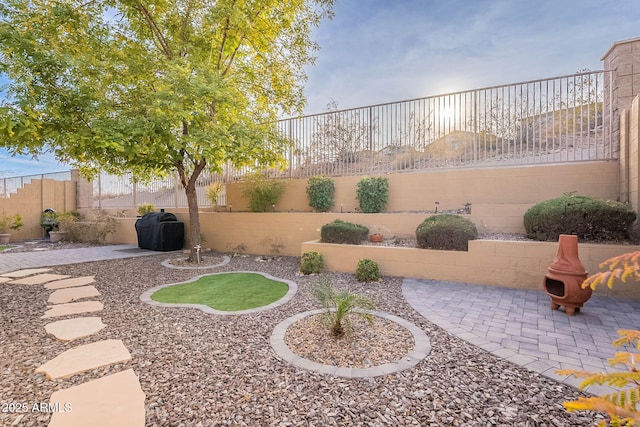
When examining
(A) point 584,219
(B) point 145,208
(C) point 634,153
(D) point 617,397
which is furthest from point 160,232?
(C) point 634,153

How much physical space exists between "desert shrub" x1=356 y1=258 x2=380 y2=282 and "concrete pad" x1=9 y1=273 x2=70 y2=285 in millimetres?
5941

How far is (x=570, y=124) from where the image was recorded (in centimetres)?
622

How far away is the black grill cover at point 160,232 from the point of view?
362 inches

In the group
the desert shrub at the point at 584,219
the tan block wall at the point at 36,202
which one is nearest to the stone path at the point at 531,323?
the desert shrub at the point at 584,219

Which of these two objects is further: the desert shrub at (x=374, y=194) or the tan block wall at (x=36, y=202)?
the tan block wall at (x=36, y=202)

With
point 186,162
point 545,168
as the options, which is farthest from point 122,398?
point 545,168

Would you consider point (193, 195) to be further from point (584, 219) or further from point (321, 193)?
point (584, 219)

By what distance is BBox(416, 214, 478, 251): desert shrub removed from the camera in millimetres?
5406

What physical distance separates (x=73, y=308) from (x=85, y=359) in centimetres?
189

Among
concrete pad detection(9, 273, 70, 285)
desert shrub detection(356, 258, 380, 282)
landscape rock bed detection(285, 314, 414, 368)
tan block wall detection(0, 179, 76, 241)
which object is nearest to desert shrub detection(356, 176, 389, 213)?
desert shrub detection(356, 258, 380, 282)

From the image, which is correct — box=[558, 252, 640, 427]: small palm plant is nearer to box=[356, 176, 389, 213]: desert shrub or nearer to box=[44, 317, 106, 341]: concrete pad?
box=[44, 317, 106, 341]: concrete pad

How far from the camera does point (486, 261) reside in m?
5.16

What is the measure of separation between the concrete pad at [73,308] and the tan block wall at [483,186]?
18.1ft

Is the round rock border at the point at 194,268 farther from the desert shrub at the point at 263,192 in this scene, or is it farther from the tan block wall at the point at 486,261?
the tan block wall at the point at 486,261
